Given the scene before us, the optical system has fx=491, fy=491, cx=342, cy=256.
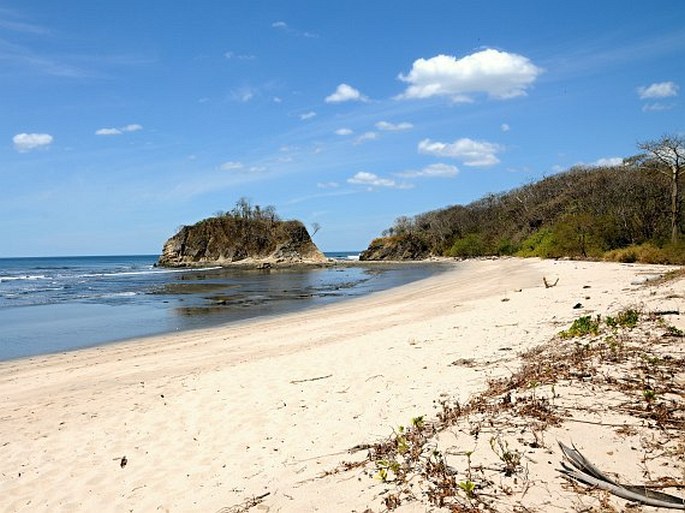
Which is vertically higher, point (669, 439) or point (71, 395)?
point (669, 439)

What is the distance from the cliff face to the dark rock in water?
39.6 feet

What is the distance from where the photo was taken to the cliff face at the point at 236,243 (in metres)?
101

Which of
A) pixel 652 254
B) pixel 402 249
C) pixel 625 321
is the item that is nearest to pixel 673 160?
pixel 652 254

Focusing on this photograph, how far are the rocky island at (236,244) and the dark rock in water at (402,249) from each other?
11777mm

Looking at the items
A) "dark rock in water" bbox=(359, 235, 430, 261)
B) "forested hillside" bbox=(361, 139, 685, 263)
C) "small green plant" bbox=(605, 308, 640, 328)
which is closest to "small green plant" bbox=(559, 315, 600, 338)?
"small green plant" bbox=(605, 308, 640, 328)

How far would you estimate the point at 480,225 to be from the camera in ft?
310

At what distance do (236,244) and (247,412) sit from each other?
98.8 m

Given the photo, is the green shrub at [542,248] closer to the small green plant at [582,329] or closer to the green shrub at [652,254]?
the green shrub at [652,254]

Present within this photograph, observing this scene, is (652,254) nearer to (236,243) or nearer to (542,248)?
(542,248)

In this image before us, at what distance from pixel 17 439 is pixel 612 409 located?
7.19 meters

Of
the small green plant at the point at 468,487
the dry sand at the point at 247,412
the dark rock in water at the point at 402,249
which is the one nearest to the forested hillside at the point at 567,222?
the dark rock in water at the point at 402,249

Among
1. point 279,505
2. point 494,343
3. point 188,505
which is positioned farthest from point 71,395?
point 494,343

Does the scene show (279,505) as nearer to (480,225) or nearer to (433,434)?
(433,434)

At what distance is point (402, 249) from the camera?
98125mm
